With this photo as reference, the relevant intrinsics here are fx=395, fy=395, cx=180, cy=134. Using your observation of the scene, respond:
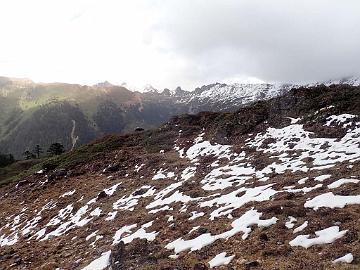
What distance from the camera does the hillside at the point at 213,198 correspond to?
1741 centimetres

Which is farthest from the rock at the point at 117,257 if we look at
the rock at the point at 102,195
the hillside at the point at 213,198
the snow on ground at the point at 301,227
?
the rock at the point at 102,195

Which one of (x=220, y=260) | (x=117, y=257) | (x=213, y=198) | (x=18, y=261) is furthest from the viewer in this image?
(x=213, y=198)

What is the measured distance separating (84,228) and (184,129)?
28704 mm

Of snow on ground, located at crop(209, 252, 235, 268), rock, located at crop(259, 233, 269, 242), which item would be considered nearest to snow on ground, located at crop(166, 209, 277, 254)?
rock, located at crop(259, 233, 269, 242)

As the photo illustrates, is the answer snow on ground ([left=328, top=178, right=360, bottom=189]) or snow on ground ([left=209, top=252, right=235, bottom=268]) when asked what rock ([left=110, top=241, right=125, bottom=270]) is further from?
snow on ground ([left=328, top=178, right=360, bottom=189])

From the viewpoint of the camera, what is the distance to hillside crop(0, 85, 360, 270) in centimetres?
1741

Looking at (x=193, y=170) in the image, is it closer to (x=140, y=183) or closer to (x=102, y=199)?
(x=140, y=183)

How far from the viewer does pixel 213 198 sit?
26797 mm

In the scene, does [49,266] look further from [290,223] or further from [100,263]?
[290,223]

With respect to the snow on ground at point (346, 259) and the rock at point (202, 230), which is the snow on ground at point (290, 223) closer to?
the snow on ground at point (346, 259)

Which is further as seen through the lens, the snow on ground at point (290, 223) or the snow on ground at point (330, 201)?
the snow on ground at point (330, 201)

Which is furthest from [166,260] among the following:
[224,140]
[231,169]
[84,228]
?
[224,140]

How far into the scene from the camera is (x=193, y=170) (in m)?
36.9

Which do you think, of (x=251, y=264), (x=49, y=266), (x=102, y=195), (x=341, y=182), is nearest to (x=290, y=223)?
(x=251, y=264)
